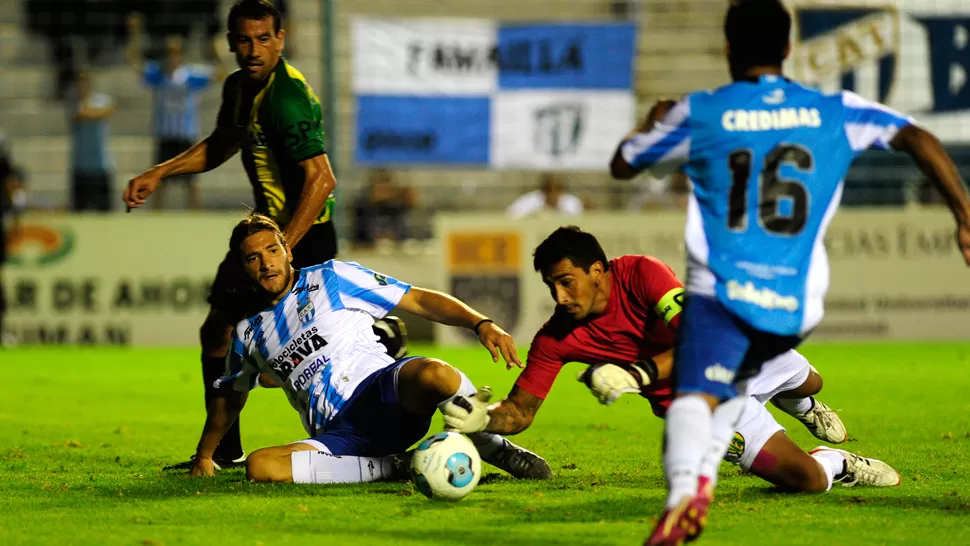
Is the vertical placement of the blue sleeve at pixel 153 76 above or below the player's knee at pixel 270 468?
above

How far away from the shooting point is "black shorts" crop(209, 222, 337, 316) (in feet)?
20.9

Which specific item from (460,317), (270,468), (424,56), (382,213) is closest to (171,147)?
(382,213)

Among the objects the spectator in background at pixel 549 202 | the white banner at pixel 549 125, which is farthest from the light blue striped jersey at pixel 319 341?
the white banner at pixel 549 125

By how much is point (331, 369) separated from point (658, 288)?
1.47m

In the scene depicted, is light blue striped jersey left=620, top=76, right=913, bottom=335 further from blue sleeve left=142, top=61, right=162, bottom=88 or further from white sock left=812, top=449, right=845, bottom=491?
blue sleeve left=142, top=61, right=162, bottom=88

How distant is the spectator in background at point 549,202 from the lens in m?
15.9

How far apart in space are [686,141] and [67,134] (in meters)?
15.0

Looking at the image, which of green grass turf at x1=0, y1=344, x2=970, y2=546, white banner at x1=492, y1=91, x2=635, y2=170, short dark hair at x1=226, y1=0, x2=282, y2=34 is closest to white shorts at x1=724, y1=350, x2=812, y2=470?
green grass turf at x1=0, y1=344, x2=970, y2=546

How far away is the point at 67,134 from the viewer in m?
18.2

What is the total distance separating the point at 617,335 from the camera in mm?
5781

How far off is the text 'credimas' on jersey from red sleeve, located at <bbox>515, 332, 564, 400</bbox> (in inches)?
64.9

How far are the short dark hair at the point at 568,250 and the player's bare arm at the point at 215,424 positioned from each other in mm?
1647

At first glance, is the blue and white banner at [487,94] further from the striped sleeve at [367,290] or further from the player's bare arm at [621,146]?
the player's bare arm at [621,146]

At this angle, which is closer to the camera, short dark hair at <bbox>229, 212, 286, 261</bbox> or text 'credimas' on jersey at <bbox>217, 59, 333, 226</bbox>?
short dark hair at <bbox>229, 212, 286, 261</bbox>
